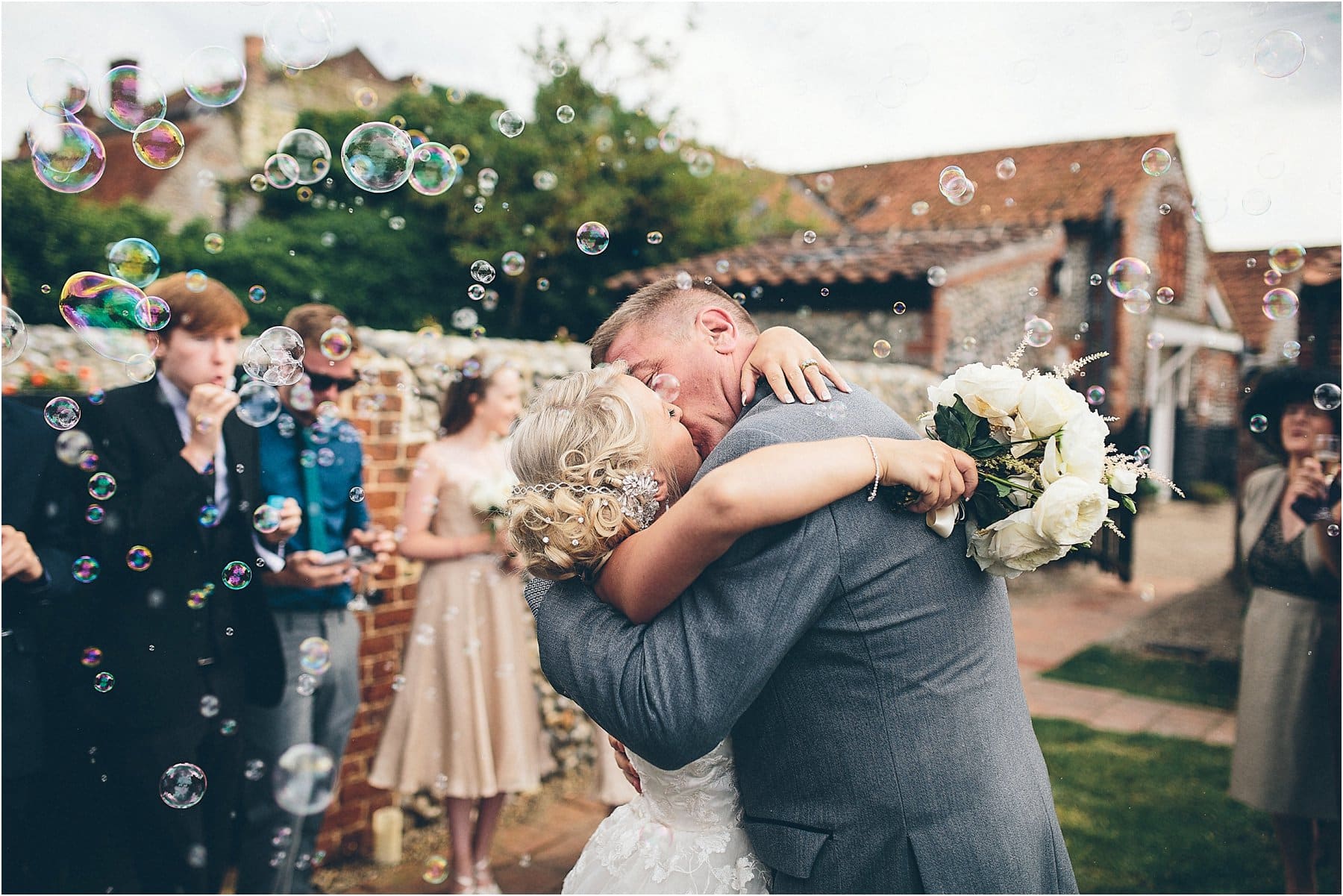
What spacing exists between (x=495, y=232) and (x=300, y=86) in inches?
397

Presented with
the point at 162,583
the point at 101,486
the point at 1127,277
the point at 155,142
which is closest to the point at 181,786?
the point at 162,583

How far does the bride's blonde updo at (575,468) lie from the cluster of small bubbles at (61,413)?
5.87ft

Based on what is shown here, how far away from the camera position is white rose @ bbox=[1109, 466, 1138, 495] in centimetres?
164

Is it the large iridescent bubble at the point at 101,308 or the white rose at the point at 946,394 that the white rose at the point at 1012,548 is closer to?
the white rose at the point at 946,394

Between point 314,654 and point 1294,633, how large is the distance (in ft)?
12.2

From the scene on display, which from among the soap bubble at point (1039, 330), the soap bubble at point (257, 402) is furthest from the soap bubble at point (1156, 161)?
the soap bubble at point (257, 402)

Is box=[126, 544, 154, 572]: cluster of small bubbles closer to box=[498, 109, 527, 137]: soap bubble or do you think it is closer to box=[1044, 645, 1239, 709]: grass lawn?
box=[498, 109, 527, 137]: soap bubble

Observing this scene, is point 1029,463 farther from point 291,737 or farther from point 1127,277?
point 291,737

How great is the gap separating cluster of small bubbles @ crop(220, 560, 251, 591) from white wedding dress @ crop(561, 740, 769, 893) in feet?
5.14

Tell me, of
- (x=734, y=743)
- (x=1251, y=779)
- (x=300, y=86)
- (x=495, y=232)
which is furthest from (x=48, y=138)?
(x=300, y=86)

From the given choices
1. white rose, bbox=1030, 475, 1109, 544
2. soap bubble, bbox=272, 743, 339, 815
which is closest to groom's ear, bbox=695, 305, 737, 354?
white rose, bbox=1030, 475, 1109, 544

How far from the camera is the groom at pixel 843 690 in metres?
1.42

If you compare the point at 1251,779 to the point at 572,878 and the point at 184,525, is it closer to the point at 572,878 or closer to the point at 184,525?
the point at 572,878

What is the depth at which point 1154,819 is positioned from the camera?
14.9ft
